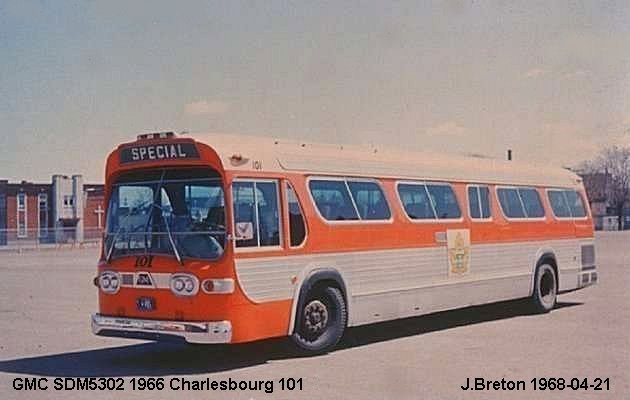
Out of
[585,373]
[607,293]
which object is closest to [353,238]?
[585,373]

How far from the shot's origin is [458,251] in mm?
14086

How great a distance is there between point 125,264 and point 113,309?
0.55 metres

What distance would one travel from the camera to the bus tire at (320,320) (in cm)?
1117

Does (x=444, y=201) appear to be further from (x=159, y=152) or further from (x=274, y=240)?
(x=159, y=152)

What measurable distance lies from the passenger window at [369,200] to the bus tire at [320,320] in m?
1.23

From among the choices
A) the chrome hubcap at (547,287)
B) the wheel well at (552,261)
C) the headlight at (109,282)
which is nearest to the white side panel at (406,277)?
the wheel well at (552,261)

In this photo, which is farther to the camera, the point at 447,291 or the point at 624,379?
the point at 447,291

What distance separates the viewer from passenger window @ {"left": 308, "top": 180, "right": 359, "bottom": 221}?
11539mm

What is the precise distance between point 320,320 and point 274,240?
128 centimetres

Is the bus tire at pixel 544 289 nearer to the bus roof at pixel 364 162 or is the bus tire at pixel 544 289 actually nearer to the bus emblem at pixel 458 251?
the bus roof at pixel 364 162

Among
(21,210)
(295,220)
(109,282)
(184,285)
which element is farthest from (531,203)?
(21,210)

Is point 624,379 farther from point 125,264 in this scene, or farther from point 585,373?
point 125,264

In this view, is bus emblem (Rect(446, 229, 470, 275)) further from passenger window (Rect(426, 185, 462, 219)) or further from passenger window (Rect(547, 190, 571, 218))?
passenger window (Rect(547, 190, 571, 218))

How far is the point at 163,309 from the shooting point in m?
10.3
